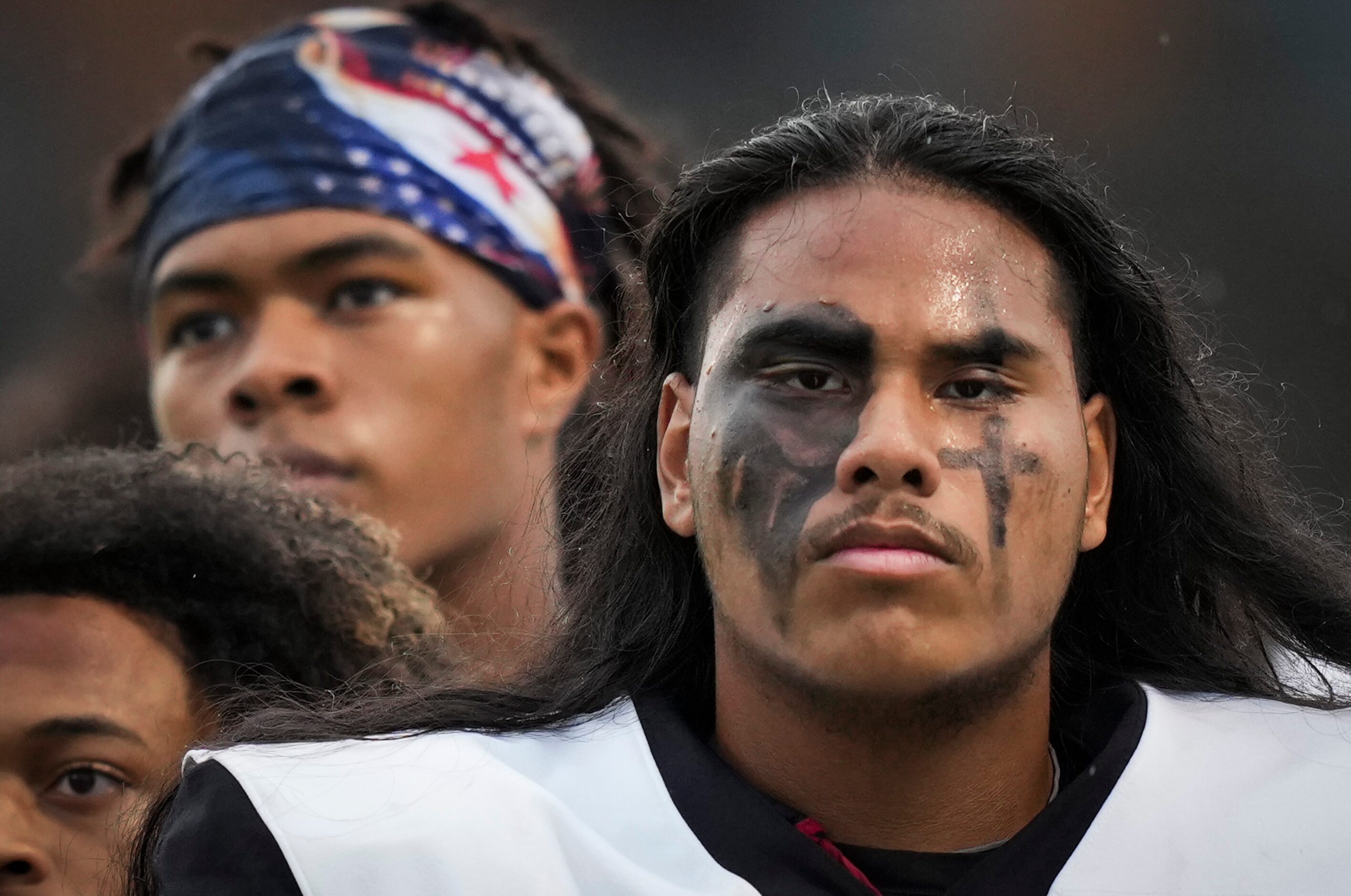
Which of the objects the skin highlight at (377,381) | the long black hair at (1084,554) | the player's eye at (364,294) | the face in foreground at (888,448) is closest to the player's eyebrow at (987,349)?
the face in foreground at (888,448)

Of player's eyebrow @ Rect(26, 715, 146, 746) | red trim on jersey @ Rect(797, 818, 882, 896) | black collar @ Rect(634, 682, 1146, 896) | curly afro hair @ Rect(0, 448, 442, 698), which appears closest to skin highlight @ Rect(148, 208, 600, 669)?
curly afro hair @ Rect(0, 448, 442, 698)

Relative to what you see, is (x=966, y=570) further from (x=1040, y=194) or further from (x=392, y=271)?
(x=392, y=271)

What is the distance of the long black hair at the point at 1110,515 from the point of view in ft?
8.70

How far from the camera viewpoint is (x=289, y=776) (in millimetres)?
2396

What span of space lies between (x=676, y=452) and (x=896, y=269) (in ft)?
1.50

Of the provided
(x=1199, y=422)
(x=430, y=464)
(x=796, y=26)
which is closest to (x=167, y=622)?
(x=430, y=464)

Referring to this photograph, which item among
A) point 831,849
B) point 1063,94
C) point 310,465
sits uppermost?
point 1063,94

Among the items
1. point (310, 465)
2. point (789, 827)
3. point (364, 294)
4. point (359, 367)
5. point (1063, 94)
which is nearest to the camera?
point (789, 827)

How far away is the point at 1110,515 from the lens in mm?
2932

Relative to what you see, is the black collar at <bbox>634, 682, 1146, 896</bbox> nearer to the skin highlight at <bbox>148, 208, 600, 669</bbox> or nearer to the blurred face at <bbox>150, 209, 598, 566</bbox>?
the skin highlight at <bbox>148, 208, 600, 669</bbox>

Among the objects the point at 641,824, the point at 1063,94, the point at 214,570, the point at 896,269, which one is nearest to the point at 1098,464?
the point at 896,269

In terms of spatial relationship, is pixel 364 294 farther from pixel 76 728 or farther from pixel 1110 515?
pixel 1110 515

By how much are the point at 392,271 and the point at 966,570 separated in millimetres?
2228

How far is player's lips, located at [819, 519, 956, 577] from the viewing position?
2.28m
